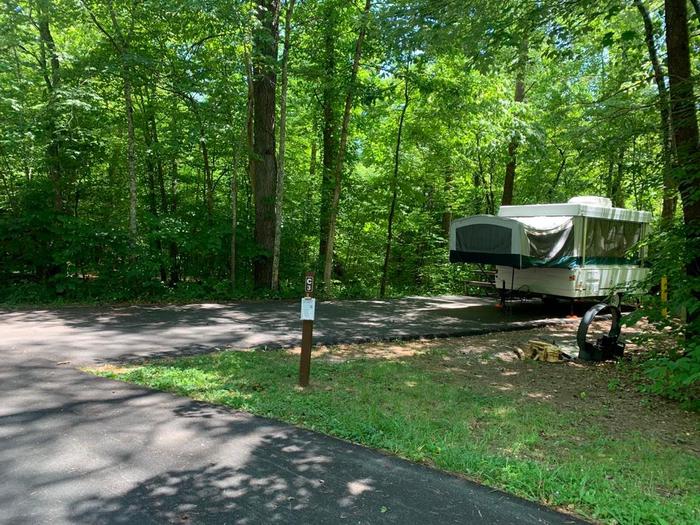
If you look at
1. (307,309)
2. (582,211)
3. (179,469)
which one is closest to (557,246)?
(582,211)

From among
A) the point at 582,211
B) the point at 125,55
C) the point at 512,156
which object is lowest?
the point at 582,211

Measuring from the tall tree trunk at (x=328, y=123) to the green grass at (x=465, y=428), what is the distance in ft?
30.8

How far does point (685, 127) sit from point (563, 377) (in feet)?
12.5

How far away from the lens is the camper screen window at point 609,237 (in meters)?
11.6

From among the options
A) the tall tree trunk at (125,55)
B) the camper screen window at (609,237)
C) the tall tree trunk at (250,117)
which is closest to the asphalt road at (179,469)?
the tall tree trunk at (125,55)

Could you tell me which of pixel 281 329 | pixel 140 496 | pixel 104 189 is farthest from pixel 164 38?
pixel 140 496

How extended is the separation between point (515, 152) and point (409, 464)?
16212 millimetres

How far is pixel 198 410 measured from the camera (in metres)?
4.48

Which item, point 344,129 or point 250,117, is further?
point 344,129

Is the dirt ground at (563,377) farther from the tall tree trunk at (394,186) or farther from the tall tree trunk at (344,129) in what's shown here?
the tall tree trunk at (394,186)

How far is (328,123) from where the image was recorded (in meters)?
16.4

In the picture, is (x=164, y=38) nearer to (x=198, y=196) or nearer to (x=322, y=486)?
(x=198, y=196)

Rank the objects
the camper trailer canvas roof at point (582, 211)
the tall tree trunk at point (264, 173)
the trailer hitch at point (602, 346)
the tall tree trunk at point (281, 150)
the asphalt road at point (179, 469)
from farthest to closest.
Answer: the tall tree trunk at point (264, 173) → the tall tree trunk at point (281, 150) → the camper trailer canvas roof at point (582, 211) → the trailer hitch at point (602, 346) → the asphalt road at point (179, 469)

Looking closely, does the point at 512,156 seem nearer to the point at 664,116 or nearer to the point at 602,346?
the point at 664,116
